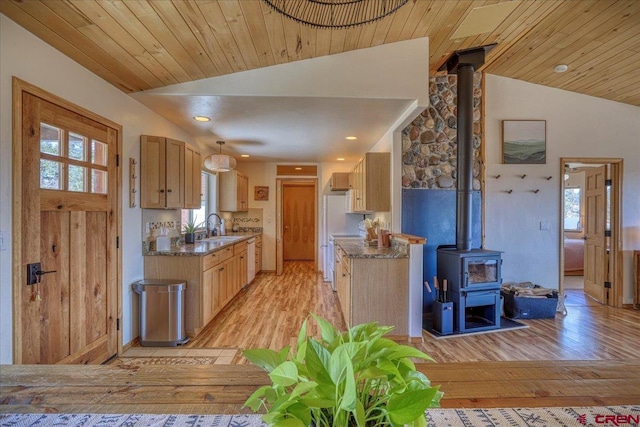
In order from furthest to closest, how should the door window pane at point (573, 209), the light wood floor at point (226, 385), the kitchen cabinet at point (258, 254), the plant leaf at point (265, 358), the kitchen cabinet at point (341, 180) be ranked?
the door window pane at point (573, 209)
the kitchen cabinet at point (258, 254)
the kitchen cabinet at point (341, 180)
the light wood floor at point (226, 385)
the plant leaf at point (265, 358)

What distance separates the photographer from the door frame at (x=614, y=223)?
14.2 feet

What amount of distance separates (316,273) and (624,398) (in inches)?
233


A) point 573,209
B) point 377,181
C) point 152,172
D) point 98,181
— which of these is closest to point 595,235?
point 377,181

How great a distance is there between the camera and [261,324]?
366 cm

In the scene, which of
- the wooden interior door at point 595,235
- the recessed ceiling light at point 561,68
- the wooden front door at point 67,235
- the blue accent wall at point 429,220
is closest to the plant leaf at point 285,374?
the wooden front door at point 67,235

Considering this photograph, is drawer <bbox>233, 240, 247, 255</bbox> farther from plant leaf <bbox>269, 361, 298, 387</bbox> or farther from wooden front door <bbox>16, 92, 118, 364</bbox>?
plant leaf <bbox>269, 361, 298, 387</bbox>

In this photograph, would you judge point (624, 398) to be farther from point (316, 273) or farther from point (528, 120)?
point (316, 273)

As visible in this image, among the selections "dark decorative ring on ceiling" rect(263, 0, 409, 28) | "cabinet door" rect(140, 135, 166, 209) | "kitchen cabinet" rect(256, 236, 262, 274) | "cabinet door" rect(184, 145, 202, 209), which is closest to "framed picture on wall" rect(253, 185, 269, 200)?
"kitchen cabinet" rect(256, 236, 262, 274)

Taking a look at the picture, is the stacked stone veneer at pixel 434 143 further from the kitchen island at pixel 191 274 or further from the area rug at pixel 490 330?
the kitchen island at pixel 191 274

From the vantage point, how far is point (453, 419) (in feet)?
2.77

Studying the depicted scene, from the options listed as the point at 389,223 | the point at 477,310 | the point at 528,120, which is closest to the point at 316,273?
the point at 389,223

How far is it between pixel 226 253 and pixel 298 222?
4791 millimetres

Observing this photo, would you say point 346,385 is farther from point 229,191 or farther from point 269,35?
point 229,191

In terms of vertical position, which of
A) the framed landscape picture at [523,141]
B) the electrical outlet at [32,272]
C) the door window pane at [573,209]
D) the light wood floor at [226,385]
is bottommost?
the light wood floor at [226,385]
